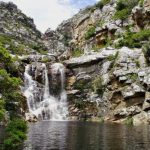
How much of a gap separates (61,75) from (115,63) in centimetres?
1597

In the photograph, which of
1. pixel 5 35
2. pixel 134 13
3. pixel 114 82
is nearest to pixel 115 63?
pixel 114 82

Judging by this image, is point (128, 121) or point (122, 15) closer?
point (128, 121)

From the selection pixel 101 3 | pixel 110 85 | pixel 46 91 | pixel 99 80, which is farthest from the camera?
pixel 101 3

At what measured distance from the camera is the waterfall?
336 feet

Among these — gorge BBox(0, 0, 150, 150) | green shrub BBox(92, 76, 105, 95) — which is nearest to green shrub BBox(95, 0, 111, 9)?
gorge BBox(0, 0, 150, 150)

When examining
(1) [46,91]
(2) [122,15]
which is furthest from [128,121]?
(2) [122,15]

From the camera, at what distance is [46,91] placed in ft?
359

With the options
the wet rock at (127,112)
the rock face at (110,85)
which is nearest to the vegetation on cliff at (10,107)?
the wet rock at (127,112)

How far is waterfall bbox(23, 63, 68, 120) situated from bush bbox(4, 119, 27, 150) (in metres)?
52.9

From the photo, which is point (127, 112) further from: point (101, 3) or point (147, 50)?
point (101, 3)

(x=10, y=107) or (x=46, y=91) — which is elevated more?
(x=46, y=91)

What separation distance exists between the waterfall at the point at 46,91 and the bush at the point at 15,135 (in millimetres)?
52890

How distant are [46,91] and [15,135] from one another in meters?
65.4

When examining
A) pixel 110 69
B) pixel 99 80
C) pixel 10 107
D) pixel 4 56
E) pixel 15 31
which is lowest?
pixel 10 107
